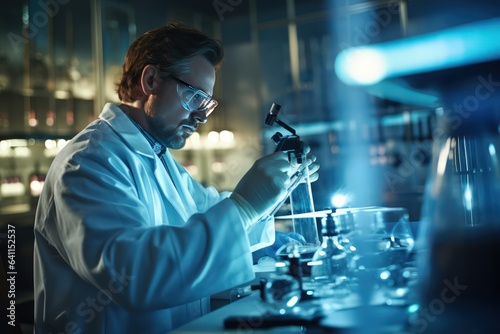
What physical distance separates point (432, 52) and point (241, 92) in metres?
4.63

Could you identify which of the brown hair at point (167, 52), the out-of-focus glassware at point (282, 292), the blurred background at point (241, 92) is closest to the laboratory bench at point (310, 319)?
the out-of-focus glassware at point (282, 292)

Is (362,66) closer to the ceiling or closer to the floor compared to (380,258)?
closer to the ceiling

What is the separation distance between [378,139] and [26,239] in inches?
111

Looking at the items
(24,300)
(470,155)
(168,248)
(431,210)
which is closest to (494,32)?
(431,210)

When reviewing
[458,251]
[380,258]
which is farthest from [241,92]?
[458,251]

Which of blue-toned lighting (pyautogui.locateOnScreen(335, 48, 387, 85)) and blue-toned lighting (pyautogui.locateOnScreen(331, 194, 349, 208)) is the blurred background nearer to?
blue-toned lighting (pyautogui.locateOnScreen(331, 194, 349, 208))

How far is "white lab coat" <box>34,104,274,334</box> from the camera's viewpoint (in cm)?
96

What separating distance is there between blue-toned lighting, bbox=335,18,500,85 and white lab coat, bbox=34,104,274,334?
1.74 ft

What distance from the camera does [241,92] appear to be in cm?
511

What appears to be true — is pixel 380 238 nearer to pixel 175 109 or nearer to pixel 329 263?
pixel 329 263

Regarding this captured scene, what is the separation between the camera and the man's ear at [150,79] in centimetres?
139

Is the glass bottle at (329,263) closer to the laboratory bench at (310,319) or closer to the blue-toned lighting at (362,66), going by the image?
the laboratory bench at (310,319)

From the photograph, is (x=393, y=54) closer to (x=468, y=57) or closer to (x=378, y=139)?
(x=468, y=57)

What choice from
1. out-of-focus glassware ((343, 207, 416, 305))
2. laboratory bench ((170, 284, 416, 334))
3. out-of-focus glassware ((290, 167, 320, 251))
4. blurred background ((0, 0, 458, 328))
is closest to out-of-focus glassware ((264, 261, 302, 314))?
laboratory bench ((170, 284, 416, 334))
